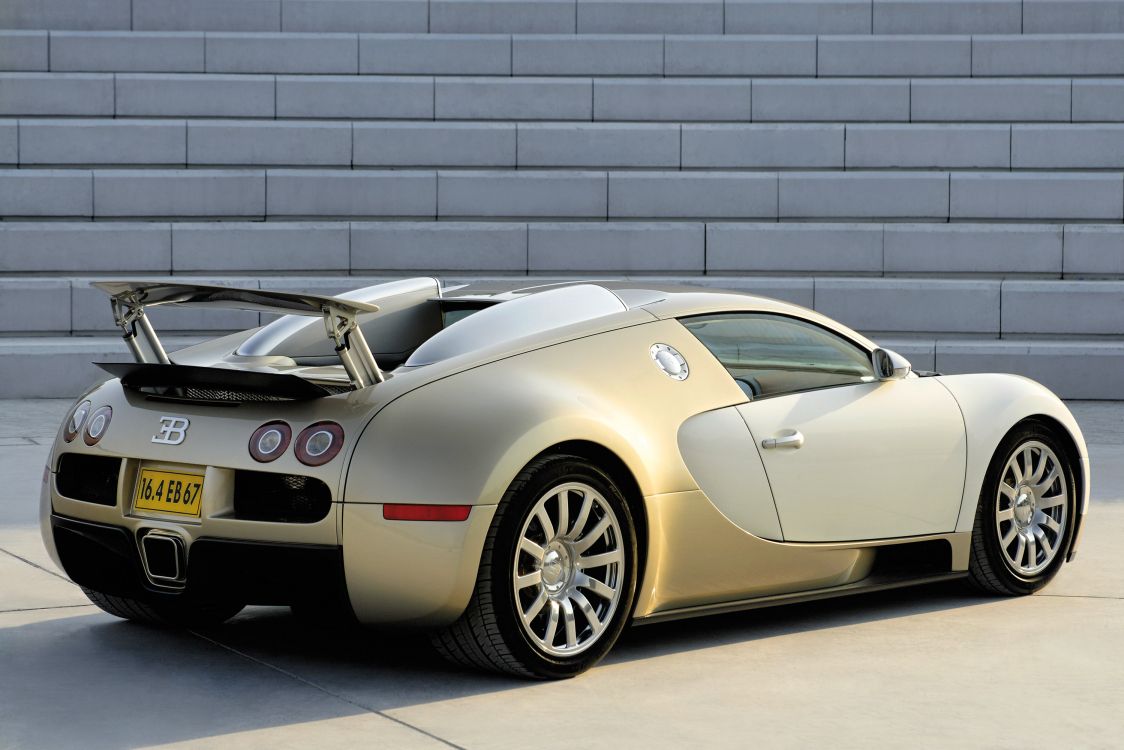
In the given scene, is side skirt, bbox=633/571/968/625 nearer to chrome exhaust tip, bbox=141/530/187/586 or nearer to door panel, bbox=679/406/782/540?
door panel, bbox=679/406/782/540

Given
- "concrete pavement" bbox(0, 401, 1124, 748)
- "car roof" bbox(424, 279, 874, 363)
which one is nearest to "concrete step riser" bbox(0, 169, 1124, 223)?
"concrete pavement" bbox(0, 401, 1124, 748)

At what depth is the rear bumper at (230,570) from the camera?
15.4 feet

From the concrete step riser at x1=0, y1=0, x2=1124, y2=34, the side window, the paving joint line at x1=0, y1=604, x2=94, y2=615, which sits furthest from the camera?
the concrete step riser at x1=0, y1=0, x2=1124, y2=34

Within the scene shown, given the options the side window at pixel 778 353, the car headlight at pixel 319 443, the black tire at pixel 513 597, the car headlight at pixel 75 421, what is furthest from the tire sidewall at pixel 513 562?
the car headlight at pixel 75 421

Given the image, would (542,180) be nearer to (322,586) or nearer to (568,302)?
(568,302)

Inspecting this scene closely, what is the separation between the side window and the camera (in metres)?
5.61

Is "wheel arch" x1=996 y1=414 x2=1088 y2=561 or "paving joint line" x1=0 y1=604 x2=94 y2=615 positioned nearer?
"paving joint line" x1=0 y1=604 x2=94 y2=615

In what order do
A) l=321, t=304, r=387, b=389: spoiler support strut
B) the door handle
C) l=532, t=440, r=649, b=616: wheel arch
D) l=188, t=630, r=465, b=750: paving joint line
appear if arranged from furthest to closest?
1. the door handle
2. l=532, t=440, r=649, b=616: wheel arch
3. l=321, t=304, r=387, b=389: spoiler support strut
4. l=188, t=630, r=465, b=750: paving joint line

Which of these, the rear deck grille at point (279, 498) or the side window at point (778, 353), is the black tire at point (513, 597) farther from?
the side window at point (778, 353)

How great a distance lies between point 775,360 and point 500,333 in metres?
1.09

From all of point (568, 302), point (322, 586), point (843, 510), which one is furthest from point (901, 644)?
point (322, 586)

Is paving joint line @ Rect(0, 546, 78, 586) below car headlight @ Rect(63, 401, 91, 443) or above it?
below

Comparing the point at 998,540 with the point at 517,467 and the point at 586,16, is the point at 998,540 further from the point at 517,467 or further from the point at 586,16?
the point at 586,16

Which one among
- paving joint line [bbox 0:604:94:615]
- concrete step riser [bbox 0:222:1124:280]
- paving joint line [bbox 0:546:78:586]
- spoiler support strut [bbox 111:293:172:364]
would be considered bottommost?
paving joint line [bbox 0:604:94:615]
